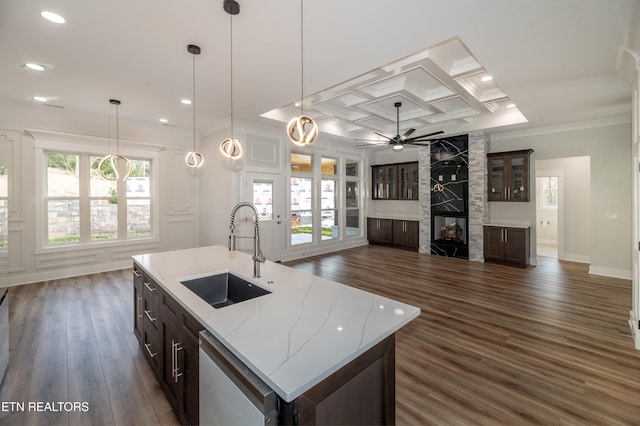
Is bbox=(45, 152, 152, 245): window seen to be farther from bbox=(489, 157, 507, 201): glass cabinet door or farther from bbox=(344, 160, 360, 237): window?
bbox=(489, 157, 507, 201): glass cabinet door

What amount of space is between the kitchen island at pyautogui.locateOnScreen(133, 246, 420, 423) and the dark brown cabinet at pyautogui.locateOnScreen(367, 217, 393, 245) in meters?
6.34

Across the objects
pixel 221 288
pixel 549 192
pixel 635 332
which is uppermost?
A: pixel 549 192

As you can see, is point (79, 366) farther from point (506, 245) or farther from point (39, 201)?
point (506, 245)

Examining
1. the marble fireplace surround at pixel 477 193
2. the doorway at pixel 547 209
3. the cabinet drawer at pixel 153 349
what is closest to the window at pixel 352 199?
the marble fireplace surround at pixel 477 193

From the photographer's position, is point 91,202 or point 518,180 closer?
point 91,202

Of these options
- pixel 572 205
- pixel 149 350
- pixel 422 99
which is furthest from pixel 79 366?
pixel 572 205

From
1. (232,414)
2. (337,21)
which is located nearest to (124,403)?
(232,414)

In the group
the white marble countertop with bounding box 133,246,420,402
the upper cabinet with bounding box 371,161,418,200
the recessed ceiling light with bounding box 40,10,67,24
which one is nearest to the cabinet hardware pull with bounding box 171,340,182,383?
the white marble countertop with bounding box 133,246,420,402

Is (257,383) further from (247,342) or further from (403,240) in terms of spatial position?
(403,240)

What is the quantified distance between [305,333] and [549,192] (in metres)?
9.40

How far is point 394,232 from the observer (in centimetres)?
801

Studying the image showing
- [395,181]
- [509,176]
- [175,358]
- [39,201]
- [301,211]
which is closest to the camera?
[175,358]

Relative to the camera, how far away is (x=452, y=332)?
3.01 m

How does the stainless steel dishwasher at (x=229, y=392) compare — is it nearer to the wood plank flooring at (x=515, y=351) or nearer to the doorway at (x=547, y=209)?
the wood plank flooring at (x=515, y=351)
